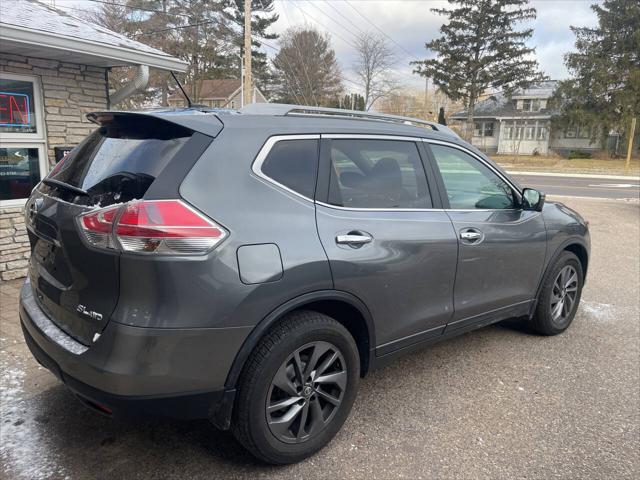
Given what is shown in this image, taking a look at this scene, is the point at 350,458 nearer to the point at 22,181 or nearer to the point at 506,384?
the point at 506,384

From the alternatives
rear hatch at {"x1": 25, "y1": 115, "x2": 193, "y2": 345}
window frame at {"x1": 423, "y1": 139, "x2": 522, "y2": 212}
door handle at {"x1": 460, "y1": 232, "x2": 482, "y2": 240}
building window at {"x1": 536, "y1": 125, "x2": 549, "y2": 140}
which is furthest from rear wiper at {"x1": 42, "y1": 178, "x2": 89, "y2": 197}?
building window at {"x1": 536, "y1": 125, "x2": 549, "y2": 140}

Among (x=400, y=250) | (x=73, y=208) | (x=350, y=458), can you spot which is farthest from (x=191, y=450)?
(x=400, y=250)

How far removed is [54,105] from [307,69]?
39.7 m

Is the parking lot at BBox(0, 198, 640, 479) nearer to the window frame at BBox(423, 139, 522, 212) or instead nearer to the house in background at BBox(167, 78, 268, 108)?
the window frame at BBox(423, 139, 522, 212)

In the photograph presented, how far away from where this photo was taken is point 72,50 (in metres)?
5.39

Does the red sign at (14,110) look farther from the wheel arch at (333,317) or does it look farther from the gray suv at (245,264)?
the wheel arch at (333,317)

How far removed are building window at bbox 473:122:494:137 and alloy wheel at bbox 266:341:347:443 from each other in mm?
56024

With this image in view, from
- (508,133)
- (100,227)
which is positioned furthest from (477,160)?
(508,133)

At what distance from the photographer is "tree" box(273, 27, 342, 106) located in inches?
1722

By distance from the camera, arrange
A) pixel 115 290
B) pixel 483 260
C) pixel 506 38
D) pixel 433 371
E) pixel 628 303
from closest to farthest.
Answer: pixel 115 290, pixel 483 260, pixel 433 371, pixel 628 303, pixel 506 38

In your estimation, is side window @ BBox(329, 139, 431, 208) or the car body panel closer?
the car body panel

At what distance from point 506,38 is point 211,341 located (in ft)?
156

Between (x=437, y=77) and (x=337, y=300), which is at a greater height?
(x=437, y=77)

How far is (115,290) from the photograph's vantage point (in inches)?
82.5
